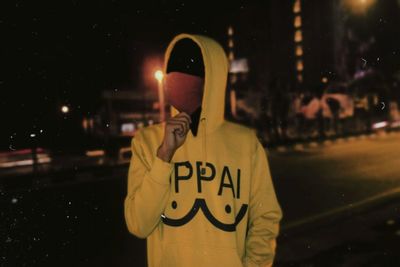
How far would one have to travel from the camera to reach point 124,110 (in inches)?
1203

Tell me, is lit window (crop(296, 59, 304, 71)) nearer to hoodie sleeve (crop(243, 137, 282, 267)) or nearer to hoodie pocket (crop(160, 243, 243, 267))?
hoodie sleeve (crop(243, 137, 282, 267))

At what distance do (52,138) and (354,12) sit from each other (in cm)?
6044

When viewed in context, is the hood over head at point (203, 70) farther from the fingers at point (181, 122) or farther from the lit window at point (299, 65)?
Answer: the lit window at point (299, 65)

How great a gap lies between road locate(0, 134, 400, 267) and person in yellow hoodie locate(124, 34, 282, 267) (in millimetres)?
3209

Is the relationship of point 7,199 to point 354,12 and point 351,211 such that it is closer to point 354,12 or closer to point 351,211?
point 351,211

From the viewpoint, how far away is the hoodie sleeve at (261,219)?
1.57m

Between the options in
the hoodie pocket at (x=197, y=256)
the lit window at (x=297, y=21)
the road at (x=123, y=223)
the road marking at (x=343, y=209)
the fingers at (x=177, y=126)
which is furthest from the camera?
the lit window at (x=297, y=21)

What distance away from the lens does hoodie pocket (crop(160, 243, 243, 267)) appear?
4.78 ft

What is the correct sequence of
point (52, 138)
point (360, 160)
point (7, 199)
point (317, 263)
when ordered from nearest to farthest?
point (317, 263)
point (7, 199)
point (360, 160)
point (52, 138)

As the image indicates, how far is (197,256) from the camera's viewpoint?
4.78 feet

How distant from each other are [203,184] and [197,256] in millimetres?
276

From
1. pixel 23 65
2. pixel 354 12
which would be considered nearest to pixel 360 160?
pixel 23 65

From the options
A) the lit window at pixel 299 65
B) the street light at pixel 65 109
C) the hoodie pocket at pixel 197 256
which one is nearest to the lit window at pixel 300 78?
the lit window at pixel 299 65

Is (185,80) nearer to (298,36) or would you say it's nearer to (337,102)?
(337,102)
